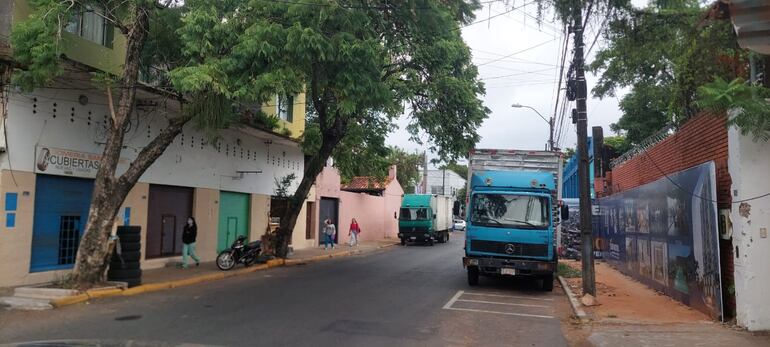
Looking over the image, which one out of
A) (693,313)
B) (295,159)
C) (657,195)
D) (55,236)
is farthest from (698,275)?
(295,159)

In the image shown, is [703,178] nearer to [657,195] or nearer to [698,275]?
[698,275]

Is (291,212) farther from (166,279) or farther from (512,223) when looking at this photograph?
(512,223)

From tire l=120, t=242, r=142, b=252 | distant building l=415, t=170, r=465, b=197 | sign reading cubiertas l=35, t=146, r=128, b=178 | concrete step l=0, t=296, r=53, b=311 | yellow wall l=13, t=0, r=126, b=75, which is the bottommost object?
concrete step l=0, t=296, r=53, b=311

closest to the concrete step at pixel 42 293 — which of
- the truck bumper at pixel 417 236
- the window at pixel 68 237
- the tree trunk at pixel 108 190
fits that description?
the tree trunk at pixel 108 190

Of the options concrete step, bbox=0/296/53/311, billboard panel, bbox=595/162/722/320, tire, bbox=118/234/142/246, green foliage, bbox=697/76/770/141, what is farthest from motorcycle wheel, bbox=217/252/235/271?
green foliage, bbox=697/76/770/141

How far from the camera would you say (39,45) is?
11.2 meters

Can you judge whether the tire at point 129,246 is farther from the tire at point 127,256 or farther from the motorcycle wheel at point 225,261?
the motorcycle wheel at point 225,261

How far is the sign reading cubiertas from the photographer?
518 inches

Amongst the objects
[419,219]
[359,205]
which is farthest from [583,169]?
[359,205]

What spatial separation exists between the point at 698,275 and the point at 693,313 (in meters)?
0.74

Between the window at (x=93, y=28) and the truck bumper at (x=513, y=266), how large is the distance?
11163 mm

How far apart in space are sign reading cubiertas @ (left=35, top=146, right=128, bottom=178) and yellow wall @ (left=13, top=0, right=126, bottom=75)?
224 centimetres

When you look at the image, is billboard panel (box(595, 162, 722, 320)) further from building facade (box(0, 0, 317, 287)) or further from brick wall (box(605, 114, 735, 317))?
building facade (box(0, 0, 317, 287))

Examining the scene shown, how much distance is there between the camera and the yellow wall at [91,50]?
12734 millimetres
